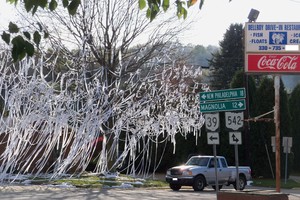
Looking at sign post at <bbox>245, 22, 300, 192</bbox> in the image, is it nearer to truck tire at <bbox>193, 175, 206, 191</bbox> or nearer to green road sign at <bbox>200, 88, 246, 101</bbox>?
green road sign at <bbox>200, 88, 246, 101</bbox>

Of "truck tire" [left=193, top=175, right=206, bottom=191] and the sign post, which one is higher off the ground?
the sign post

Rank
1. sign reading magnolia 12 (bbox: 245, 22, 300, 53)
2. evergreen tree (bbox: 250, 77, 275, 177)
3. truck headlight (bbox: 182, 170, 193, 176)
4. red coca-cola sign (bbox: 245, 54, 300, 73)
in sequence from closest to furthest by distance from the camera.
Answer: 1. sign reading magnolia 12 (bbox: 245, 22, 300, 53)
2. red coca-cola sign (bbox: 245, 54, 300, 73)
3. truck headlight (bbox: 182, 170, 193, 176)
4. evergreen tree (bbox: 250, 77, 275, 177)

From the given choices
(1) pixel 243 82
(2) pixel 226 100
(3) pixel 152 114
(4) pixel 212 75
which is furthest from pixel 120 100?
(4) pixel 212 75

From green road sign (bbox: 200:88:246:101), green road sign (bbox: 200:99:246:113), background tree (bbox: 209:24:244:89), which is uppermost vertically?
background tree (bbox: 209:24:244:89)

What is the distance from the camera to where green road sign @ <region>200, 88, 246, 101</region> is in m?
17.2

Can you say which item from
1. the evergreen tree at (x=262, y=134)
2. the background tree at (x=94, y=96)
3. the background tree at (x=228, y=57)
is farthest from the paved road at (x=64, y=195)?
the background tree at (x=228, y=57)

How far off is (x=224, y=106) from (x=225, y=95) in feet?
1.03

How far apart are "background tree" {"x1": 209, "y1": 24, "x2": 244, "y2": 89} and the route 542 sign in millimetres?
44211

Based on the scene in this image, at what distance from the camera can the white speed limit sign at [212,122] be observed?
58.9ft

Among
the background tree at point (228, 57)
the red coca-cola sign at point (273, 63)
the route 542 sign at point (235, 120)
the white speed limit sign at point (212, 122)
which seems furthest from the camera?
the background tree at point (228, 57)

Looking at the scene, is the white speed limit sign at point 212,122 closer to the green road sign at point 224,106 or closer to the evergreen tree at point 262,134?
the green road sign at point 224,106

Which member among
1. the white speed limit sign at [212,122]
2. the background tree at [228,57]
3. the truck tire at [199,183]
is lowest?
the truck tire at [199,183]

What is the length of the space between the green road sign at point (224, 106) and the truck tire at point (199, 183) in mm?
11717

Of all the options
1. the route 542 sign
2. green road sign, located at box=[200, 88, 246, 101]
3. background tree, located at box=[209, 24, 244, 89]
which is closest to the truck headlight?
green road sign, located at box=[200, 88, 246, 101]
